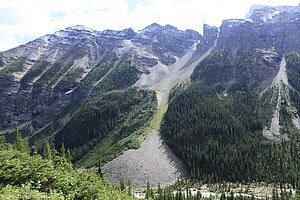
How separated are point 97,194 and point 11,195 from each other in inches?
675

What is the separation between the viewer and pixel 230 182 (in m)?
188

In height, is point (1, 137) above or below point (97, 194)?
above

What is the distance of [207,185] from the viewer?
7269 inches

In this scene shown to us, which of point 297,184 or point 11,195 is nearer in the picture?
point 11,195

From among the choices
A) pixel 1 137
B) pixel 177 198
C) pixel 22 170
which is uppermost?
pixel 1 137

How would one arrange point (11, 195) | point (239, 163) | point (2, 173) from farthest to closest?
1. point (239, 163)
2. point (2, 173)
3. point (11, 195)

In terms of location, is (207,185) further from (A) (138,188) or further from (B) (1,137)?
(B) (1,137)

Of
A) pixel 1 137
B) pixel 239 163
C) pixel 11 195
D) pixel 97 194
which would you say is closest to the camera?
pixel 11 195

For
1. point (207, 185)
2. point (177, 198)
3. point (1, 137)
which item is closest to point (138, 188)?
point (207, 185)

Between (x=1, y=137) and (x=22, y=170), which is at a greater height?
(x=1, y=137)

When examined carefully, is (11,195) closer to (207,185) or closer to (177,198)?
(177,198)

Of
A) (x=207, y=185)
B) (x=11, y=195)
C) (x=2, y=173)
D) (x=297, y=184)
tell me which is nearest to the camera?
(x=11, y=195)

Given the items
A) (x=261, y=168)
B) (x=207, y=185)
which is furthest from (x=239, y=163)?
(x=207, y=185)

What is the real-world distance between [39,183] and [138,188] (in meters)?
153
